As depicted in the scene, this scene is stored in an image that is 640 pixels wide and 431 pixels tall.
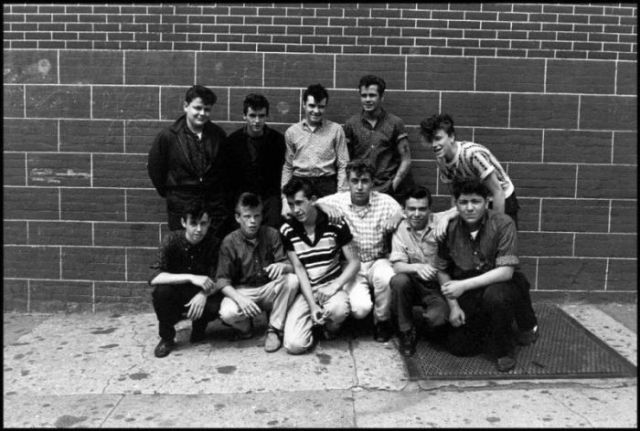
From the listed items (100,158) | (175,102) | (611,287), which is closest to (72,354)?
(100,158)

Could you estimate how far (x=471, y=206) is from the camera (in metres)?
4.40

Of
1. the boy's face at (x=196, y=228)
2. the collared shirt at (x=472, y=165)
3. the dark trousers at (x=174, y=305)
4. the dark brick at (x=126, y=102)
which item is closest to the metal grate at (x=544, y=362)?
the collared shirt at (x=472, y=165)

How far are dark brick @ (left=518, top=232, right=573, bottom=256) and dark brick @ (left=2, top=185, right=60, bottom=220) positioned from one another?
4.17 metres

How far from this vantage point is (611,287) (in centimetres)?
583

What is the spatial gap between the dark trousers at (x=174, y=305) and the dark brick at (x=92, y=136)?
5.49 feet

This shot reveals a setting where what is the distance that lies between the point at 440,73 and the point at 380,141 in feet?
3.13

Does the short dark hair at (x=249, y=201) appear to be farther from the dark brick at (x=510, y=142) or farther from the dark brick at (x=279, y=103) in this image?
the dark brick at (x=510, y=142)

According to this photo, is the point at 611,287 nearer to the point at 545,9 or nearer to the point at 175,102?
the point at 545,9

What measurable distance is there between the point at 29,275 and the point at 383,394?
11.8 feet

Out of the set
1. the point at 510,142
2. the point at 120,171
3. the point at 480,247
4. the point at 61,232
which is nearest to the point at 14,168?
the point at 61,232

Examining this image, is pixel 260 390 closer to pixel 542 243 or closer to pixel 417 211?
pixel 417 211

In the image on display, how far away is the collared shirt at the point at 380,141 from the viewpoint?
5.25m

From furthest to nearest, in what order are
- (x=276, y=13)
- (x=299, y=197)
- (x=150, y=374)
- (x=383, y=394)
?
(x=276, y=13), (x=299, y=197), (x=150, y=374), (x=383, y=394)

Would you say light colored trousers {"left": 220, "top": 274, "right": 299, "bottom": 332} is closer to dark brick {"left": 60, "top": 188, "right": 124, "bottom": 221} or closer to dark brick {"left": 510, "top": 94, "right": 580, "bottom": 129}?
dark brick {"left": 60, "top": 188, "right": 124, "bottom": 221}
